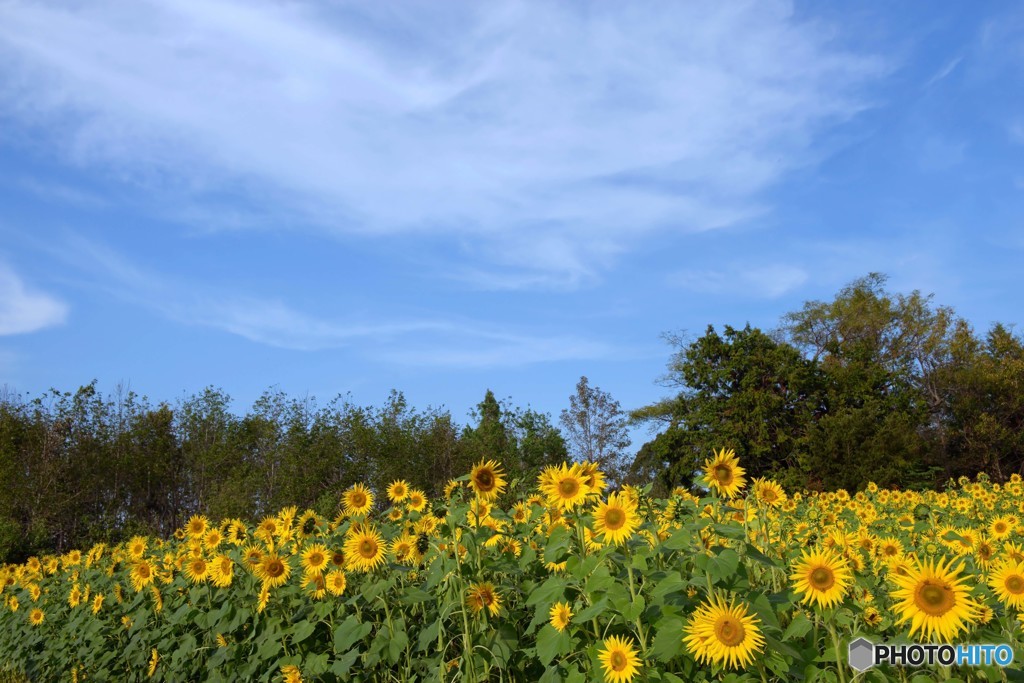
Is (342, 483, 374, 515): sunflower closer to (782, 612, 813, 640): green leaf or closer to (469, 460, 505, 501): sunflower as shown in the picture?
(469, 460, 505, 501): sunflower

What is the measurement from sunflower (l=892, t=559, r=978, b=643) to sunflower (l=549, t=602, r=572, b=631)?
1.20m

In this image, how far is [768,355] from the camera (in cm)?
2862

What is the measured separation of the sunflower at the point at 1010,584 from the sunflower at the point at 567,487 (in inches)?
61.7

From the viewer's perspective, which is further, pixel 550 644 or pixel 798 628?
pixel 550 644

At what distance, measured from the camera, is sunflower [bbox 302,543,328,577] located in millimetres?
4219

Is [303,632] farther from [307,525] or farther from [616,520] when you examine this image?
[616,520]

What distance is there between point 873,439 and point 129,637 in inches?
931

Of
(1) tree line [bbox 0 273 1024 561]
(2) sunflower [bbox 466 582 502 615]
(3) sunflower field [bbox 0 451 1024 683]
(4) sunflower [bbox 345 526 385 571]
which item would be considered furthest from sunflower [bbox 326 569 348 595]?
(1) tree line [bbox 0 273 1024 561]

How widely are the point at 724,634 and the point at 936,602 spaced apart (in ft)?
2.22

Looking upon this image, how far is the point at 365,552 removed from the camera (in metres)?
4.02

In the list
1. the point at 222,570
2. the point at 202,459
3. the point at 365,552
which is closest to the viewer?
the point at 365,552

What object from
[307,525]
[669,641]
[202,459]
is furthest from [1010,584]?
[202,459]

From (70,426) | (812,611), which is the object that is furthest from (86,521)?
(812,611)

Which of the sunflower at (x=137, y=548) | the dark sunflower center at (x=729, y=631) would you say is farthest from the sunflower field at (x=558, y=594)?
the sunflower at (x=137, y=548)
